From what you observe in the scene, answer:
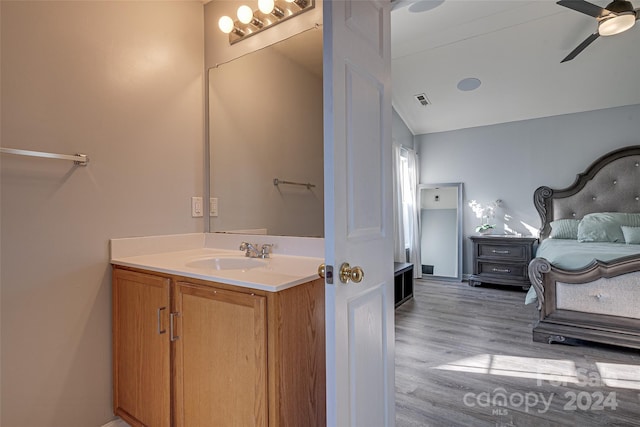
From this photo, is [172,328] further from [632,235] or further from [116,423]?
[632,235]

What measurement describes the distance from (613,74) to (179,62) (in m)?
4.85

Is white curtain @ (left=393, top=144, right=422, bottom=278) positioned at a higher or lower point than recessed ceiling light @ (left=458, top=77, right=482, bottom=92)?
lower

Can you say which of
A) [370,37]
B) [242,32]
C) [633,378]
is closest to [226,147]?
[242,32]

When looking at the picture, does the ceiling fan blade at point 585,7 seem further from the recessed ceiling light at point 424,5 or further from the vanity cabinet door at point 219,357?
the vanity cabinet door at point 219,357

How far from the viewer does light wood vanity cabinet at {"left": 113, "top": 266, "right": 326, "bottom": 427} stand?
1.05 m

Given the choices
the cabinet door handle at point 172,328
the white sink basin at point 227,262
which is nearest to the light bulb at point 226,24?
the white sink basin at point 227,262

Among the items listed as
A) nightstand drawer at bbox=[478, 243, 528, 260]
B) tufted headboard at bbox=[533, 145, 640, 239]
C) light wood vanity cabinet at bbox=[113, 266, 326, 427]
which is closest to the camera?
light wood vanity cabinet at bbox=[113, 266, 326, 427]

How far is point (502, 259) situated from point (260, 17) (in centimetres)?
441

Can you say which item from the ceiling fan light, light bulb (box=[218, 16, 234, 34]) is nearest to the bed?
the ceiling fan light

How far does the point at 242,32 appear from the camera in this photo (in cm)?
194

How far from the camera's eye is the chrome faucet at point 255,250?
1.74 meters

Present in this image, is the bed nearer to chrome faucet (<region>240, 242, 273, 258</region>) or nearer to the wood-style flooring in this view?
the wood-style flooring

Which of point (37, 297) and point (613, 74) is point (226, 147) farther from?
point (613, 74)

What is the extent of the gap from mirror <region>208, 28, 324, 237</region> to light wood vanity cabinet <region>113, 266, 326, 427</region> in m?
0.62
